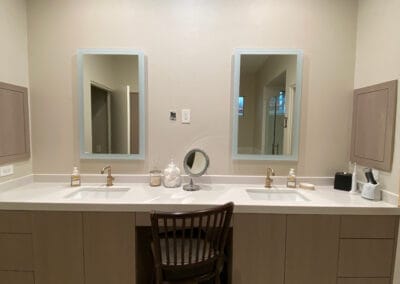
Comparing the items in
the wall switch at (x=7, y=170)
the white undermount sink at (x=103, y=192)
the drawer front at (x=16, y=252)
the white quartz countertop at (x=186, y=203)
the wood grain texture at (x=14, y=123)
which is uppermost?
the wood grain texture at (x=14, y=123)

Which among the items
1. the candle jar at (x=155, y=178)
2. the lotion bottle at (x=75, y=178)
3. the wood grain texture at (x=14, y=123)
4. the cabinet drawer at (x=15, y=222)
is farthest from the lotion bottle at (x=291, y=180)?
the wood grain texture at (x=14, y=123)

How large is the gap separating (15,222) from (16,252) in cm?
20

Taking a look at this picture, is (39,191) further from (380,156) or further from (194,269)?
(380,156)

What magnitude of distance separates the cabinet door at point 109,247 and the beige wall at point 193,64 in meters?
0.56

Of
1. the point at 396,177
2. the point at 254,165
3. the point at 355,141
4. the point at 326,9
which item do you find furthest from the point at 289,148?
the point at 326,9

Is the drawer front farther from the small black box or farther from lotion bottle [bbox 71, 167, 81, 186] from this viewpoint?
the small black box

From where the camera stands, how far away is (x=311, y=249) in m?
1.54

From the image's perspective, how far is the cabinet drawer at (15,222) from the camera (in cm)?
153

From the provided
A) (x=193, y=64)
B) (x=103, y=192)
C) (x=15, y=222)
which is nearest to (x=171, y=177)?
(x=103, y=192)

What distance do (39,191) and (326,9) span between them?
8.56 feet

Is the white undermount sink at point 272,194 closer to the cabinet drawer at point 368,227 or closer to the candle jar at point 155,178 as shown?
the cabinet drawer at point 368,227

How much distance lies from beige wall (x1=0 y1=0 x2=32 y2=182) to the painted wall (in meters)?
2.64

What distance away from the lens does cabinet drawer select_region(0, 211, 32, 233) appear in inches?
60.2

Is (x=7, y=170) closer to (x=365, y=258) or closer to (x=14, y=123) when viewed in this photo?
(x=14, y=123)
